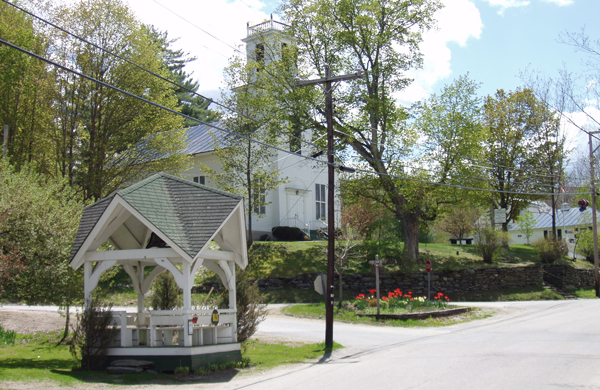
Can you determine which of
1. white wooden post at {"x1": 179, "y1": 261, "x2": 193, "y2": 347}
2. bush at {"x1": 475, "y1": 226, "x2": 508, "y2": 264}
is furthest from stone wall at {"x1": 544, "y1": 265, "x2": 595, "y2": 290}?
white wooden post at {"x1": 179, "y1": 261, "x2": 193, "y2": 347}

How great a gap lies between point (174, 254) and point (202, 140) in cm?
3248

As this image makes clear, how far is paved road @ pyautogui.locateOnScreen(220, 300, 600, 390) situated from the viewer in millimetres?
10320

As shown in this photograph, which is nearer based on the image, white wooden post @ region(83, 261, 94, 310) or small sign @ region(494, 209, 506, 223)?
white wooden post @ region(83, 261, 94, 310)

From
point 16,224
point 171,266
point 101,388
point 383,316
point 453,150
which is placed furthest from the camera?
point 453,150

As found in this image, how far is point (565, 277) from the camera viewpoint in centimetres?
3625

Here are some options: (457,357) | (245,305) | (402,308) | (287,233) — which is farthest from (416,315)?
(287,233)

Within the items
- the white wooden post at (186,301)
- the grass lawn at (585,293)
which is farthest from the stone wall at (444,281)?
the white wooden post at (186,301)

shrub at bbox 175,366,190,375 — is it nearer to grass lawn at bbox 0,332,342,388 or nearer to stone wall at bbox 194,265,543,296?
grass lawn at bbox 0,332,342,388

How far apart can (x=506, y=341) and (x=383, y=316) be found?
7867mm

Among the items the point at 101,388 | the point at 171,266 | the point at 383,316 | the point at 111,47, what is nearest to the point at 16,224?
the point at 171,266

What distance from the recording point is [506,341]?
51.6 ft

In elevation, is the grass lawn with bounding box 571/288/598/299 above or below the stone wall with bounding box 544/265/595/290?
below

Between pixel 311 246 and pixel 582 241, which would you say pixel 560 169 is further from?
pixel 311 246

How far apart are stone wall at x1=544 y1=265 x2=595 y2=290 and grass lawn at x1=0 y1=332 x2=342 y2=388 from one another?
82.7 feet
